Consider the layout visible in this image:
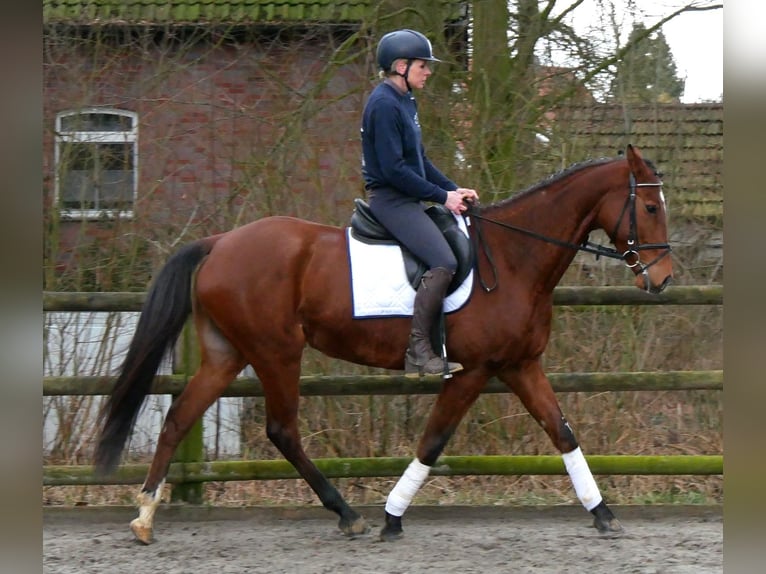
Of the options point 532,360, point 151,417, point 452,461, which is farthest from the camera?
point 151,417

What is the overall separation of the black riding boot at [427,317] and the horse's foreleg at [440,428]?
0.91 feet

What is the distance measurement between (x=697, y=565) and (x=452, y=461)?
1.69 meters

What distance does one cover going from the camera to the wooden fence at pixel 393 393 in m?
5.96

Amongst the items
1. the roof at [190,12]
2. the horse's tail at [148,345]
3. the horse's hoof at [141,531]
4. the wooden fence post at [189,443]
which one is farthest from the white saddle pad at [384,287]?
the roof at [190,12]

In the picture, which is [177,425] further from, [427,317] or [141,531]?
[427,317]

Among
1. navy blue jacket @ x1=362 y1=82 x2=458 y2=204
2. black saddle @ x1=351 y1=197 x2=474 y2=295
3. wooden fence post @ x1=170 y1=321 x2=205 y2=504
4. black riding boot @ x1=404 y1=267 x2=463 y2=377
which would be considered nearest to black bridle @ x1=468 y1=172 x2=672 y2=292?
black saddle @ x1=351 y1=197 x2=474 y2=295

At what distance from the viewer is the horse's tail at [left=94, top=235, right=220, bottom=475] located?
536cm

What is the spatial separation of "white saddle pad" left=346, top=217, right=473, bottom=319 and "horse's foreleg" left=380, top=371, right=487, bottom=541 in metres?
0.44

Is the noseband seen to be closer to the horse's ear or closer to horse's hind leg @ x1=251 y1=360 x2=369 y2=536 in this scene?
the horse's ear

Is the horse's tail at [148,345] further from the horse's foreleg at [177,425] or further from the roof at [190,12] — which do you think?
the roof at [190,12]
